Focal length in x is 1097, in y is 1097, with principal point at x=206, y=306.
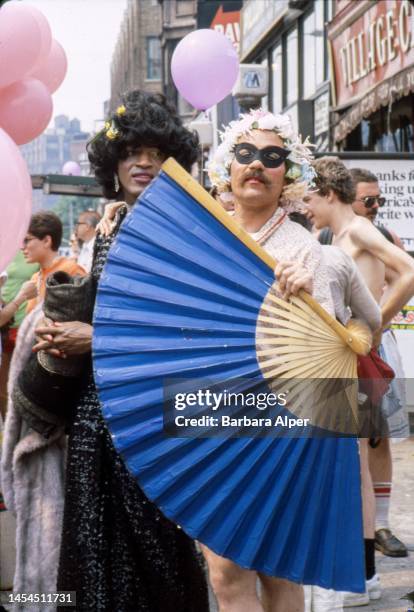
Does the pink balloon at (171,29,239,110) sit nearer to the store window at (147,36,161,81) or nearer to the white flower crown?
the white flower crown

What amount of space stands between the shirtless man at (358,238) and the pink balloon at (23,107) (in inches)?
49.2

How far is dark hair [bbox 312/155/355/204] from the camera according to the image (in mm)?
4906

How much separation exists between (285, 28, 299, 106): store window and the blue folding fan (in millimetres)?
18106

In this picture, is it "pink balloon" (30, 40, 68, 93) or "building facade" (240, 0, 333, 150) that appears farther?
"building facade" (240, 0, 333, 150)

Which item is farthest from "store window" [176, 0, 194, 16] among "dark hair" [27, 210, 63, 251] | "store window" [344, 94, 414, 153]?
"dark hair" [27, 210, 63, 251]

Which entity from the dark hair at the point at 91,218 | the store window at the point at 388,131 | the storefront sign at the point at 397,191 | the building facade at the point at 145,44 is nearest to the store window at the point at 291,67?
the store window at the point at 388,131

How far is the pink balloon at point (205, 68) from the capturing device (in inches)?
338

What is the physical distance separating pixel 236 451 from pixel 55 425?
1024 millimetres

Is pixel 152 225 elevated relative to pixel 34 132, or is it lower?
lower

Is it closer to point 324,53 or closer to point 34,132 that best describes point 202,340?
point 34,132

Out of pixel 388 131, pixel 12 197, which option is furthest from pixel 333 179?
pixel 388 131

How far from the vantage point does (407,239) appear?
8742 mm

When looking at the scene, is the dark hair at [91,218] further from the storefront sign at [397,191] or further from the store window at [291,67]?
the store window at [291,67]

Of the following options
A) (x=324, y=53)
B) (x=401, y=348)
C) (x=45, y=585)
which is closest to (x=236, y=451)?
(x=45, y=585)
